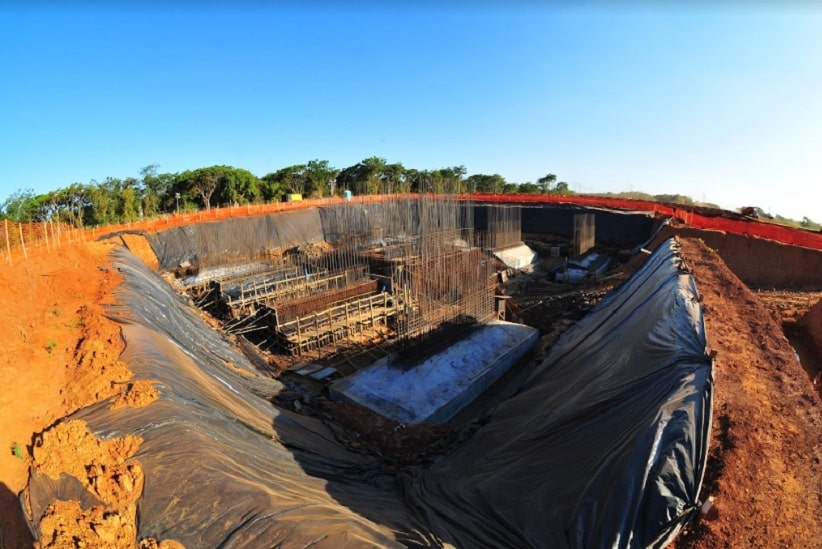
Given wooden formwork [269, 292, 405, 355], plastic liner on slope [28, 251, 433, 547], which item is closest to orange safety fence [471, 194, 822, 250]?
wooden formwork [269, 292, 405, 355]

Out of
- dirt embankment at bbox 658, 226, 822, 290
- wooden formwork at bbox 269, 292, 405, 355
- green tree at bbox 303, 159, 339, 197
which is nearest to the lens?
wooden formwork at bbox 269, 292, 405, 355

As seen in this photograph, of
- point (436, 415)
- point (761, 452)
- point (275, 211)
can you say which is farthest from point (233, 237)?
point (761, 452)

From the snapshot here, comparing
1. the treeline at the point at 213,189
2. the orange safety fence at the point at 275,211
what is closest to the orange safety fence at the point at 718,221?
the orange safety fence at the point at 275,211

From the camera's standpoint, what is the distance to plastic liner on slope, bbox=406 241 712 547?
10.1 feet

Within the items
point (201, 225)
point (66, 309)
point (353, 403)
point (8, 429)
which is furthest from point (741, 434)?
point (201, 225)

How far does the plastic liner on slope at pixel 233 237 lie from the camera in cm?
1828

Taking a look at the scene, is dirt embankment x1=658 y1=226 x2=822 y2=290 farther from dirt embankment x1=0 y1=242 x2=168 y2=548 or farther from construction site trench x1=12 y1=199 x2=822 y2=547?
dirt embankment x1=0 y1=242 x2=168 y2=548

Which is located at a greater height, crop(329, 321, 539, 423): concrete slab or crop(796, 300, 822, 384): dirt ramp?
crop(796, 300, 822, 384): dirt ramp

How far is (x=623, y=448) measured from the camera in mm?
3574

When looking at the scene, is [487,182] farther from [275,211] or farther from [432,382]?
[432,382]

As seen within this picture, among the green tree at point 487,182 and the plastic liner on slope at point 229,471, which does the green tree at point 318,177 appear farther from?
the plastic liner on slope at point 229,471

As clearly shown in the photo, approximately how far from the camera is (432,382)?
8570 millimetres

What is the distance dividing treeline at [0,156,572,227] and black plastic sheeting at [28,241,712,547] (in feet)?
32.7

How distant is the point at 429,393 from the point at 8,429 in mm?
6114
